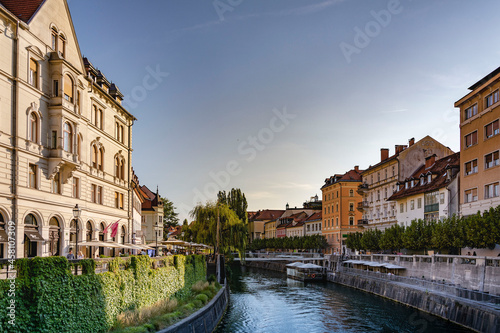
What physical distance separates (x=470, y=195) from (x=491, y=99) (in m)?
8.96

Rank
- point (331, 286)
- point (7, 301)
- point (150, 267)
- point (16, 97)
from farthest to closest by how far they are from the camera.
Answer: point (331, 286)
point (16, 97)
point (150, 267)
point (7, 301)

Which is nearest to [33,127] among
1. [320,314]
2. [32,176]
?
[32,176]

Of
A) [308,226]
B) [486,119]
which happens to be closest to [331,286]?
[486,119]

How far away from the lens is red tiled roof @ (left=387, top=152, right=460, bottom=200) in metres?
51.2

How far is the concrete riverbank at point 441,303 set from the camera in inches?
958

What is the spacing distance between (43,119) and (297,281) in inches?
1605

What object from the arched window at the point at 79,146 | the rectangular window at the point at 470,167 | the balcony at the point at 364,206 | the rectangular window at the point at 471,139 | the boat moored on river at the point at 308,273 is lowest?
the boat moored on river at the point at 308,273

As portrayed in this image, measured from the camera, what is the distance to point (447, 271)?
35.9 metres

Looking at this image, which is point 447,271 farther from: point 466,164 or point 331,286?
point 331,286

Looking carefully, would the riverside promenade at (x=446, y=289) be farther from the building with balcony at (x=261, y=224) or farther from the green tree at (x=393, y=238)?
the building with balcony at (x=261, y=224)

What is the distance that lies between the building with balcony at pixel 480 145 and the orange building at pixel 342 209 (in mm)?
43649

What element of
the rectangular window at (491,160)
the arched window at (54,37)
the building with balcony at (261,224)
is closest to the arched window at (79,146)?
the arched window at (54,37)

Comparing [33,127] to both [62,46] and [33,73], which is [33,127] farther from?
[62,46]

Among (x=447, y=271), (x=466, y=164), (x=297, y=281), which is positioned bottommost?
(x=297, y=281)
